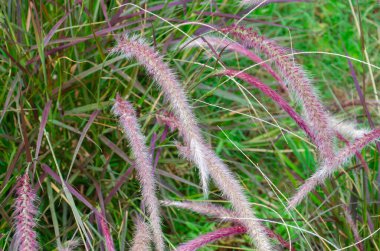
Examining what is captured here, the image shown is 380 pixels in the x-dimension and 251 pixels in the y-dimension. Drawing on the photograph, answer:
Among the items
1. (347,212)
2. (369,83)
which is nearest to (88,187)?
(347,212)

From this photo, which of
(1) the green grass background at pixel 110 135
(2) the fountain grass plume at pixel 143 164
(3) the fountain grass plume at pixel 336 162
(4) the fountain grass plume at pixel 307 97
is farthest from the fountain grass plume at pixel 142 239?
(4) the fountain grass plume at pixel 307 97

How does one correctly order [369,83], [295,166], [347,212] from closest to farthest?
[347,212] < [295,166] < [369,83]

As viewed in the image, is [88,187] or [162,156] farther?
[162,156]

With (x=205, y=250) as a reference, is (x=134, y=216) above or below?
above

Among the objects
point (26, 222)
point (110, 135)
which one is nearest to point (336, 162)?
point (26, 222)

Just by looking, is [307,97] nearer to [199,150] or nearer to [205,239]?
[199,150]

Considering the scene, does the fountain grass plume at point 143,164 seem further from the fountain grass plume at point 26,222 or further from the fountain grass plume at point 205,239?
the fountain grass plume at point 26,222

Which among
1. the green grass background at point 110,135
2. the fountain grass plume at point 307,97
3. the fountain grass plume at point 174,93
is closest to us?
the fountain grass plume at point 174,93

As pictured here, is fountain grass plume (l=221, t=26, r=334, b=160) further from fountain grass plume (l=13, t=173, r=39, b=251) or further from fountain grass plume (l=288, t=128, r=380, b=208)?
fountain grass plume (l=13, t=173, r=39, b=251)

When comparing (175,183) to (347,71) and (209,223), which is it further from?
(347,71)
